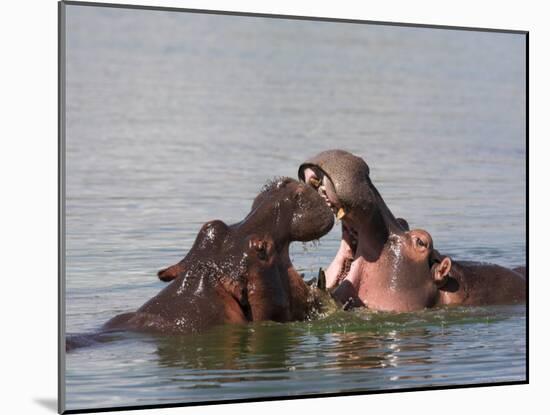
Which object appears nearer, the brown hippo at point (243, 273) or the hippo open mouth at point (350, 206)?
the brown hippo at point (243, 273)

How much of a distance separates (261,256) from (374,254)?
0.97 meters

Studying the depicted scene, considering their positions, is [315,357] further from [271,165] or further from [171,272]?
[271,165]

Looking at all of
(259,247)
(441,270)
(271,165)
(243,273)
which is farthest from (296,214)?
(271,165)

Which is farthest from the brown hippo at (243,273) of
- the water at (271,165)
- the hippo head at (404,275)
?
the hippo head at (404,275)

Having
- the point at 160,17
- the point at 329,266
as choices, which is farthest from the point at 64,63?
the point at 329,266

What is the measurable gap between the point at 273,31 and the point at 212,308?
5.74 ft

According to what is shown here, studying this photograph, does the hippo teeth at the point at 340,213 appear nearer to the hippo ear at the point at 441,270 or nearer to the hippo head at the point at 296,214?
the hippo head at the point at 296,214

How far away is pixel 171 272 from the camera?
10.1 metres

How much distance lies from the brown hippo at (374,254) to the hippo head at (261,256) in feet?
1.00

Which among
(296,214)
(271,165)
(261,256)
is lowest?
(261,256)

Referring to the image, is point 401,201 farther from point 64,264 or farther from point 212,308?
point 64,264

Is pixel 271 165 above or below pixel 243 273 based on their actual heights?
above

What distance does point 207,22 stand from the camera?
10.4 metres

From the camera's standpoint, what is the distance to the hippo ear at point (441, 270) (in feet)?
35.1
